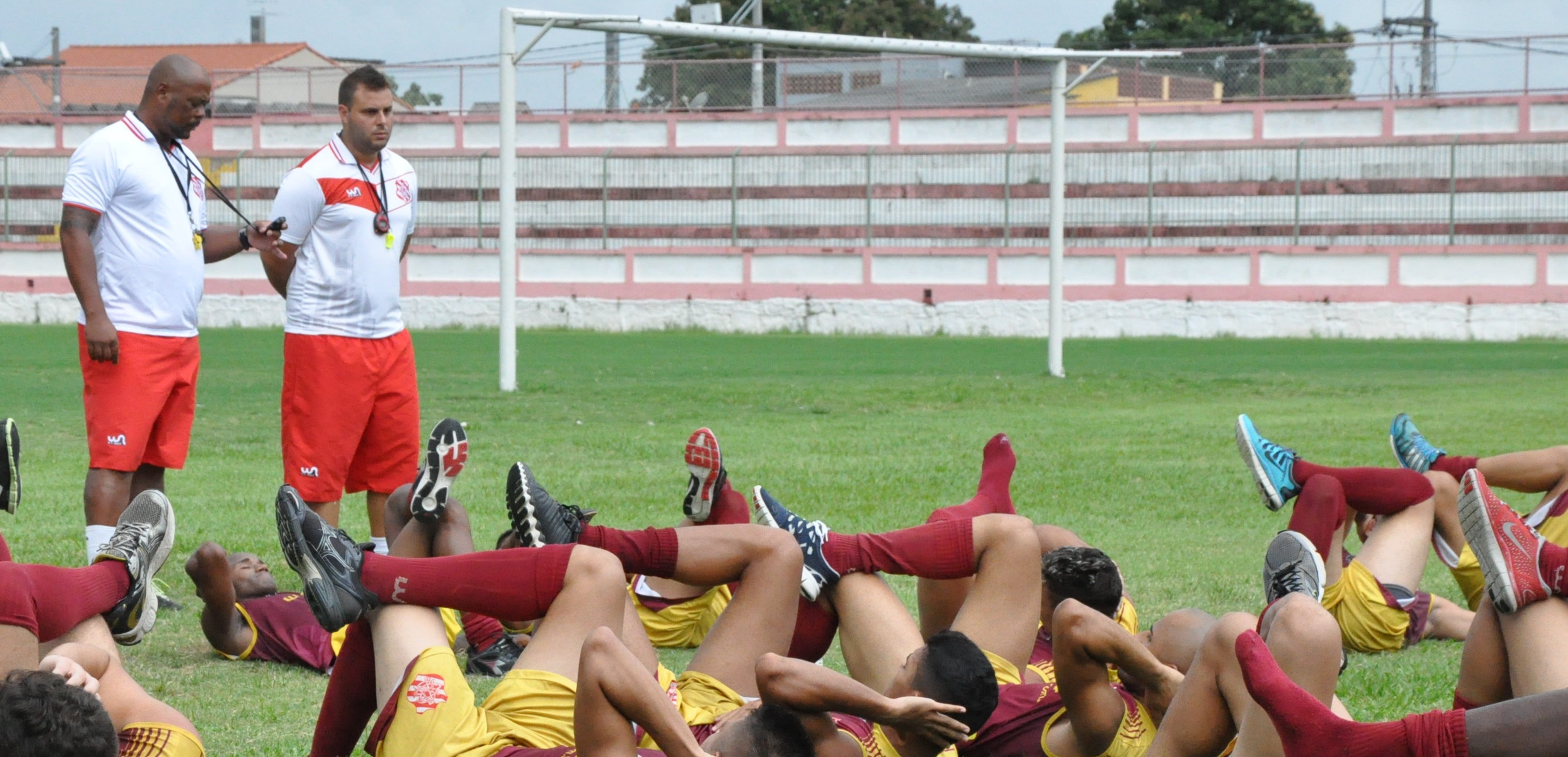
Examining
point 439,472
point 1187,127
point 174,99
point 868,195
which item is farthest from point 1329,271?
point 439,472

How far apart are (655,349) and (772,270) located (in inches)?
390

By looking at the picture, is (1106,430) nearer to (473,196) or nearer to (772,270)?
(772,270)

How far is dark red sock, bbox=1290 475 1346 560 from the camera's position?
5566 mm

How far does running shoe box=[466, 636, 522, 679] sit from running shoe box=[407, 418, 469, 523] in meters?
0.71

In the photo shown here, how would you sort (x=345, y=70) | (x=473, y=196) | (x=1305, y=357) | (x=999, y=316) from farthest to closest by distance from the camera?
1. (x=345, y=70)
2. (x=473, y=196)
3. (x=999, y=316)
4. (x=1305, y=357)

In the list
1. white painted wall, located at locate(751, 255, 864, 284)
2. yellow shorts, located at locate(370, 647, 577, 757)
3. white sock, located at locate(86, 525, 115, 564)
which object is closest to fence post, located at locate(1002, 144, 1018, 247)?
white painted wall, located at locate(751, 255, 864, 284)

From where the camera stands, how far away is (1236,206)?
31938 millimetres

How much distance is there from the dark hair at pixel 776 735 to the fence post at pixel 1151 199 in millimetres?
29842

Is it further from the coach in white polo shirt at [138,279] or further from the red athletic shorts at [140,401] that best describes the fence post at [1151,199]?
the red athletic shorts at [140,401]

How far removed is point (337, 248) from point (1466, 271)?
2702 cm

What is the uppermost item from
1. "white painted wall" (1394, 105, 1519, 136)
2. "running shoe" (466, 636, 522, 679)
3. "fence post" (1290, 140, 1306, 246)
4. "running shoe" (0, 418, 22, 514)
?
"white painted wall" (1394, 105, 1519, 136)

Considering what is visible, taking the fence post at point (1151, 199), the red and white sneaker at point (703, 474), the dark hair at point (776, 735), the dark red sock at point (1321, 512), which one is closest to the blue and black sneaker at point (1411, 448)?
the dark red sock at point (1321, 512)

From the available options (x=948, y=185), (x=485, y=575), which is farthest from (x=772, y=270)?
(x=485, y=575)

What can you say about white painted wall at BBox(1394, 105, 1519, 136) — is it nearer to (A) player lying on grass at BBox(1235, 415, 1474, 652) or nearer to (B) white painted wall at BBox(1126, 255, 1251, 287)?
(B) white painted wall at BBox(1126, 255, 1251, 287)
